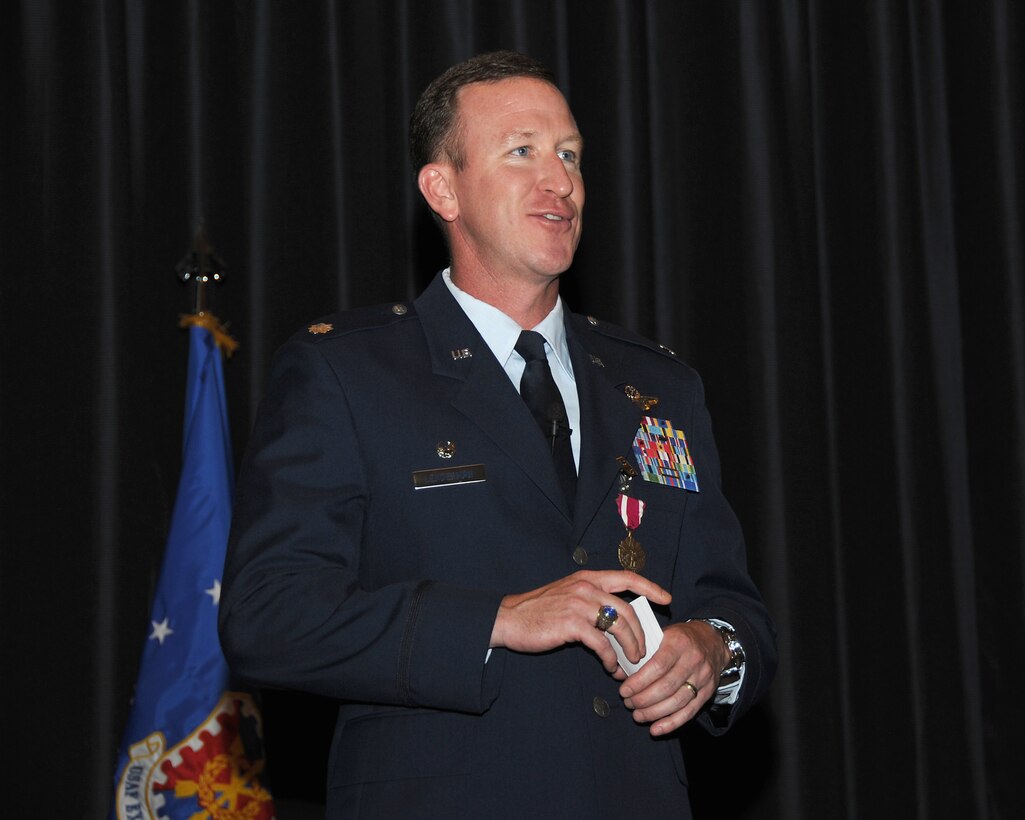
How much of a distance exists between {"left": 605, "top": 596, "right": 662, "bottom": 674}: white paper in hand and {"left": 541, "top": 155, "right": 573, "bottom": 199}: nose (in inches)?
30.5

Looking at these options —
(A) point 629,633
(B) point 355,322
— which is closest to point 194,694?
(B) point 355,322

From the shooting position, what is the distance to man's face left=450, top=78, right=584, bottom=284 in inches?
82.6

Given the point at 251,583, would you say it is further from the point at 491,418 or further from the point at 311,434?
the point at 491,418

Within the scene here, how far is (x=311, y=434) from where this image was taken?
1.80 m

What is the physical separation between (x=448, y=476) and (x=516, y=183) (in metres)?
0.58

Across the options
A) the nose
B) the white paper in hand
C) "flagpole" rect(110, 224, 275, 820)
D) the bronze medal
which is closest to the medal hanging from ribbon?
the bronze medal

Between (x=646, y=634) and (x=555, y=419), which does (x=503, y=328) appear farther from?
(x=646, y=634)

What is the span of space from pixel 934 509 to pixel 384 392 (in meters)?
2.53

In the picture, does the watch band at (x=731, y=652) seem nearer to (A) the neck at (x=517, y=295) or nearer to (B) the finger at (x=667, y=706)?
(B) the finger at (x=667, y=706)

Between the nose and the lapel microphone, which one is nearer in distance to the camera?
the lapel microphone

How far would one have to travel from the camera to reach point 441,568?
5.87 feet

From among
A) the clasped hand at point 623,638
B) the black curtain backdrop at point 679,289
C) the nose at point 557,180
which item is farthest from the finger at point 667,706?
the black curtain backdrop at point 679,289

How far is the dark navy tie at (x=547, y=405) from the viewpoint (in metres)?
1.91

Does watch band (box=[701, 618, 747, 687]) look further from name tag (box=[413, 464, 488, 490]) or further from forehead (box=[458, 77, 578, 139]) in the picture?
forehead (box=[458, 77, 578, 139])
